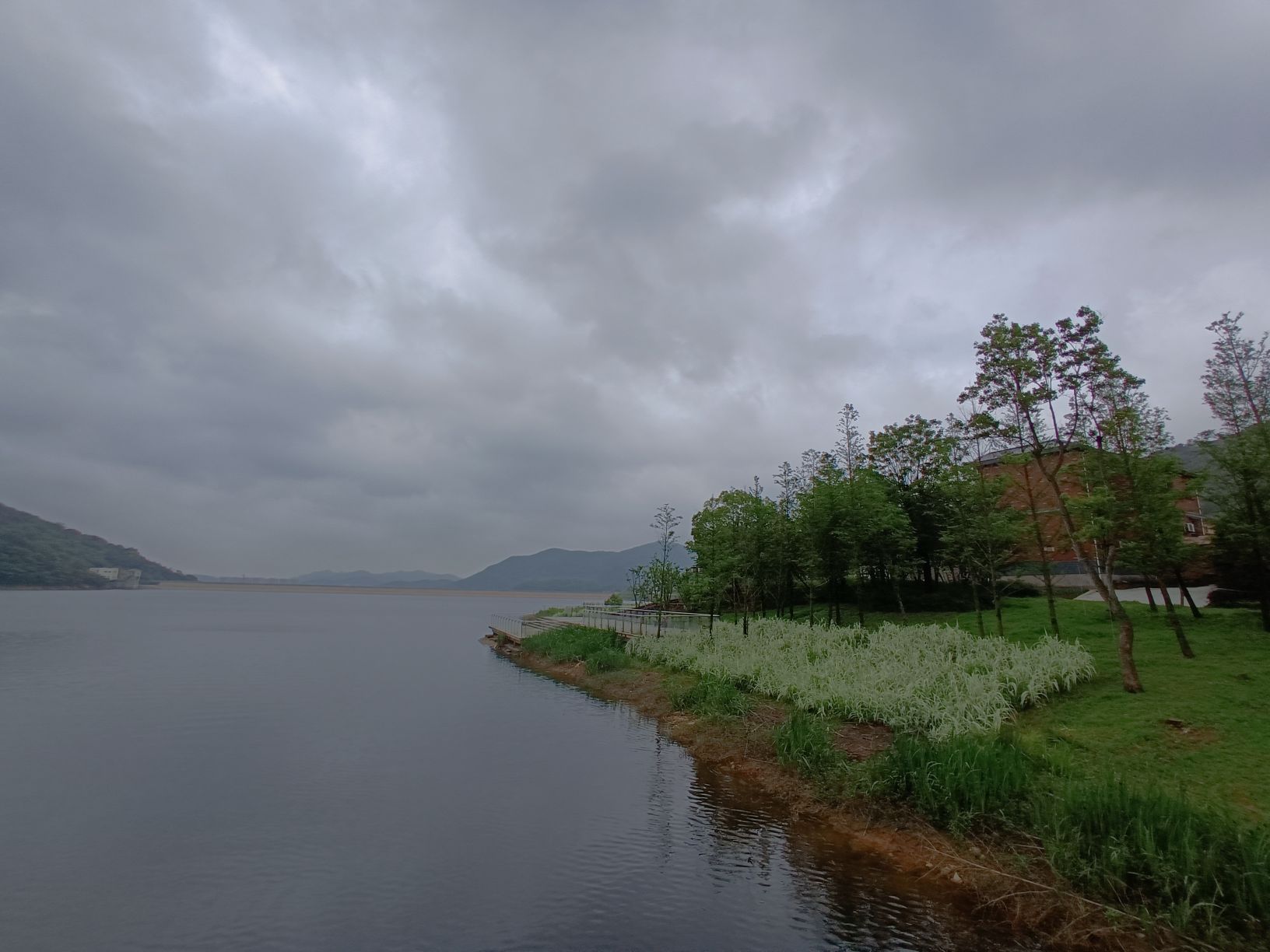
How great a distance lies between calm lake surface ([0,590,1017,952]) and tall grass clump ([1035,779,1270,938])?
184cm

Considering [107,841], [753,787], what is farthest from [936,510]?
[107,841]

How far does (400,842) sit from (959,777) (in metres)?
10.2

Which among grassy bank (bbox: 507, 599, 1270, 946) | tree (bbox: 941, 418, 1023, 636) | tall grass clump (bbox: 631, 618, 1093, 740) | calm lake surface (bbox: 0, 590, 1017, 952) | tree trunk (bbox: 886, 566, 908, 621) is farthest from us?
tree trunk (bbox: 886, 566, 908, 621)

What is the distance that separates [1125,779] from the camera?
10305 millimetres

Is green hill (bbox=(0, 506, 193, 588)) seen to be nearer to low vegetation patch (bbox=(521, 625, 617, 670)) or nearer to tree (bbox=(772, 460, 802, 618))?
low vegetation patch (bbox=(521, 625, 617, 670))

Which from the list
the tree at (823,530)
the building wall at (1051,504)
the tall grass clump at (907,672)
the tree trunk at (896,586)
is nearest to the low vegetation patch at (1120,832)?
the tall grass clump at (907,672)

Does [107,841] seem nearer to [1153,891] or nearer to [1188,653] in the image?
[1153,891]

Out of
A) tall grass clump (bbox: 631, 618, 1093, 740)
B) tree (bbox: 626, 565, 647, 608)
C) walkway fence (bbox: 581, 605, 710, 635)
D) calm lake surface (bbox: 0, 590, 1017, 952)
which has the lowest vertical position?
calm lake surface (bbox: 0, 590, 1017, 952)

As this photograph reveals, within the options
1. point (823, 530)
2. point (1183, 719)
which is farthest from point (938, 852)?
point (823, 530)

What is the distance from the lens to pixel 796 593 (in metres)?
44.7

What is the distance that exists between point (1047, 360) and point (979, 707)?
969 centimetres

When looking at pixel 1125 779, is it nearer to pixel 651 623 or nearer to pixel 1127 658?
pixel 1127 658

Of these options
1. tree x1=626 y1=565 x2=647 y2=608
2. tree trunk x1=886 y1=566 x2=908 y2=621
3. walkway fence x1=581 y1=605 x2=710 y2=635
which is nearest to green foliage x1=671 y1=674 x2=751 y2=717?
walkway fence x1=581 y1=605 x2=710 y2=635

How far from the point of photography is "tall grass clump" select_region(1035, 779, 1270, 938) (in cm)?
751
